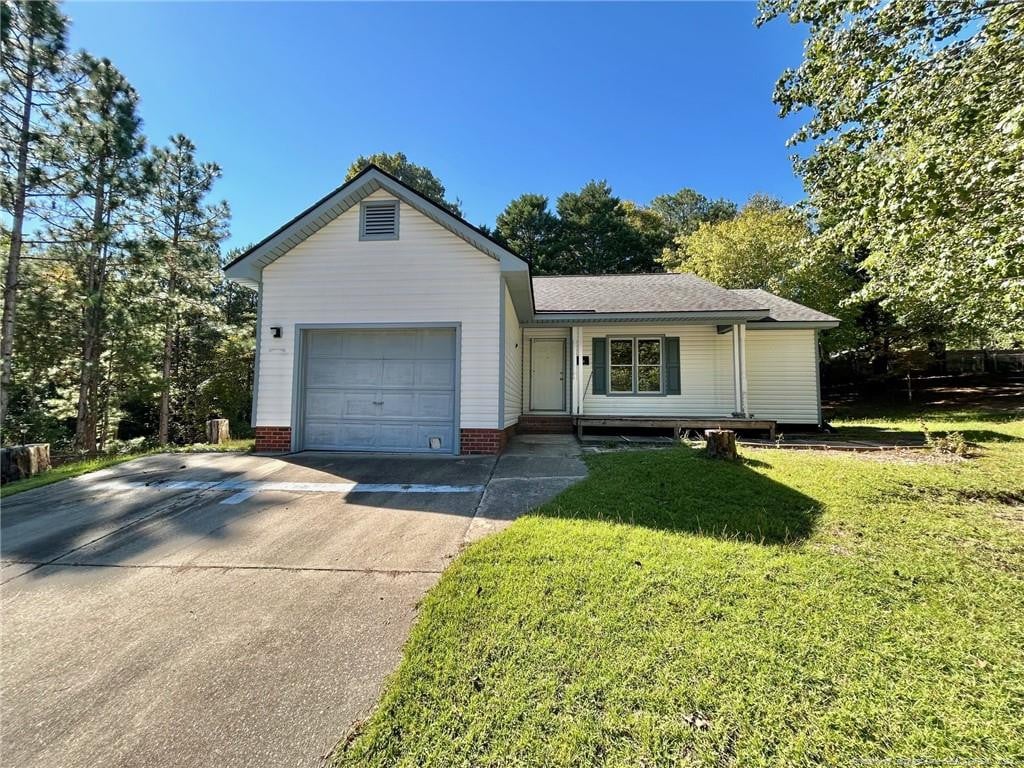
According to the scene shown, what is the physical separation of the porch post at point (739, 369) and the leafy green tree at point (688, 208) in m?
26.3

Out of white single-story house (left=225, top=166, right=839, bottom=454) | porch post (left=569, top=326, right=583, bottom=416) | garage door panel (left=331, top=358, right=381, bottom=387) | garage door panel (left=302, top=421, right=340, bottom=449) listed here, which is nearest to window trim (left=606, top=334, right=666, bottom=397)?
porch post (left=569, top=326, right=583, bottom=416)

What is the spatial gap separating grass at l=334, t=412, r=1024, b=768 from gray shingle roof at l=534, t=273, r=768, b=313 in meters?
6.76

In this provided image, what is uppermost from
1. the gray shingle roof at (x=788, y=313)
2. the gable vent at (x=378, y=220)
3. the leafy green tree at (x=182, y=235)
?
the leafy green tree at (x=182, y=235)

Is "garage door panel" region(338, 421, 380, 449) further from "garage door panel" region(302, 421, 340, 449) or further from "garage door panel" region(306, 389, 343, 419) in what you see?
"garage door panel" region(306, 389, 343, 419)

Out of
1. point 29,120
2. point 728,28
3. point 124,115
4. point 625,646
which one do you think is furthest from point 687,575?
point 124,115

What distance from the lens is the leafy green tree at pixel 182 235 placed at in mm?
13398

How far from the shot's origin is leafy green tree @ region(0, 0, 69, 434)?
9094mm

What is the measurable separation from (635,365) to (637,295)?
6.51ft

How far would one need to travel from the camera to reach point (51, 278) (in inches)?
421

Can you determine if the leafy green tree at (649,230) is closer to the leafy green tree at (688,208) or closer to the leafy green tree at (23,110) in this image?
the leafy green tree at (688,208)

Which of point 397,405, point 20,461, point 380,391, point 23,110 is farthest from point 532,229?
point 20,461

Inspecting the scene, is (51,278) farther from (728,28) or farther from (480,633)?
(728,28)

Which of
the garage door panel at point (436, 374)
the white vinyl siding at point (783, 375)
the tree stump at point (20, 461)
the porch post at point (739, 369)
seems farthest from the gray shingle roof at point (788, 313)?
the tree stump at point (20, 461)

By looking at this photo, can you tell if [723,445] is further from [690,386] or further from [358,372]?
[358,372]
